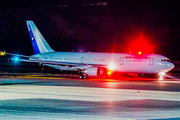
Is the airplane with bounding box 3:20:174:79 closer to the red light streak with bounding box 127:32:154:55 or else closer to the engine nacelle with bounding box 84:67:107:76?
the engine nacelle with bounding box 84:67:107:76

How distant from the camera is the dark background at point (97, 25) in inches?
5153

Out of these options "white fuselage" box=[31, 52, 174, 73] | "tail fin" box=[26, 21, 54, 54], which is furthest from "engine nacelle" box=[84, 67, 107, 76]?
"tail fin" box=[26, 21, 54, 54]

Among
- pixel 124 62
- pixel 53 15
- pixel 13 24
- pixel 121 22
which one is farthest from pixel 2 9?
pixel 124 62

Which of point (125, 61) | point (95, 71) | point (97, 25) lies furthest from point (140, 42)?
point (95, 71)

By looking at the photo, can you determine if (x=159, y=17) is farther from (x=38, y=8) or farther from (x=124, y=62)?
(x=124, y=62)

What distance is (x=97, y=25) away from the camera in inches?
6845

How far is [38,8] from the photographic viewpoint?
607 ft

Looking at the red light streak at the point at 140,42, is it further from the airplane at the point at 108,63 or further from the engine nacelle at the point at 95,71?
the engine nacelle at the point at 95,71

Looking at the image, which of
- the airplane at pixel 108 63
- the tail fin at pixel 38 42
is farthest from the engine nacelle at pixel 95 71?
the tail fin at pixel 38 42

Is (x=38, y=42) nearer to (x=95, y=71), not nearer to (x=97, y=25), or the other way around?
(x=95, y=71)

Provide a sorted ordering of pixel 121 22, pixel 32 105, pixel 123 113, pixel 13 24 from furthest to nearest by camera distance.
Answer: pixel 13 24 < pixel 121 22 < pixel 32 105 < pixel 123 113

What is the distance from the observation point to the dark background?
429 ft

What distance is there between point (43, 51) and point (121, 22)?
371 ft

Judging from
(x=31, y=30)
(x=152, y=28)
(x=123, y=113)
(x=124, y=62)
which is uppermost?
(x=152, y=28)
